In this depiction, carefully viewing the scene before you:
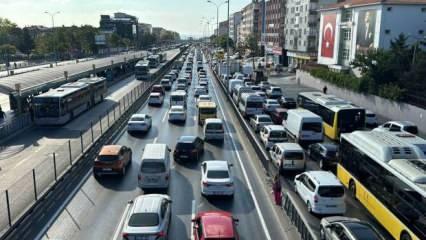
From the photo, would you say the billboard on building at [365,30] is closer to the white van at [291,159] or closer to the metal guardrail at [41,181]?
the white van at [291,159]

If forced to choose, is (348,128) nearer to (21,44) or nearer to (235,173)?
(235,173)

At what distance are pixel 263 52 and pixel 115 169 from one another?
117 m

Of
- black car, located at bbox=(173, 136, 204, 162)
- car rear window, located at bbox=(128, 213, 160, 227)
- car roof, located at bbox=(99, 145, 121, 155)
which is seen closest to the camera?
car rear window, located at bbox=(128, 213, 160, 227)

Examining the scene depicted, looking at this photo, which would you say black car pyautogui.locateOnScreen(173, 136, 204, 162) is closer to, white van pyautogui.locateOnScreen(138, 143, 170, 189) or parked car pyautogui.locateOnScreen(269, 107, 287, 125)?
white van pyautogui.locateOnScreen(138, 143, 170, 189)

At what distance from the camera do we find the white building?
176ft

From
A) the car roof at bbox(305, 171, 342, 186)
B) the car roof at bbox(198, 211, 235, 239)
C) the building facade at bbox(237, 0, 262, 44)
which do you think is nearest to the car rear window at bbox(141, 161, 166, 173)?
the car roof at bbox(198, 211, 235, 239)

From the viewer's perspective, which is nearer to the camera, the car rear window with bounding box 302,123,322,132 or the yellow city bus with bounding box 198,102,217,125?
the car rear window with bounding box 302,123,322,132

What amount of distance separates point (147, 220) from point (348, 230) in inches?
245

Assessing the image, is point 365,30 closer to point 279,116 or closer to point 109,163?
point 279,116

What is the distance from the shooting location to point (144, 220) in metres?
13.9

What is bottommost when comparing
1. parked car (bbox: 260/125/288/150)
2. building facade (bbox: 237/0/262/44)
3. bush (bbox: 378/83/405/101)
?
parked car (bbox: 260/125/288/150)

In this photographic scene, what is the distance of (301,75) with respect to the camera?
7038 cm

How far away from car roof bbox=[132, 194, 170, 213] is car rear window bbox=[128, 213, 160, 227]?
0.20m

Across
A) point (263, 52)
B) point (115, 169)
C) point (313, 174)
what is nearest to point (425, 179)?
point (313, 174)
